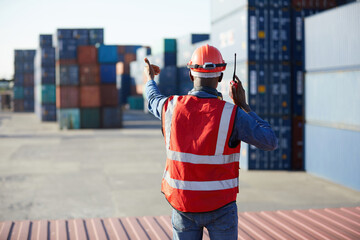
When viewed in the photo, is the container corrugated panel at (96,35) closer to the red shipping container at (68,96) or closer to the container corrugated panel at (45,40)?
the red shipping container at (68,96)

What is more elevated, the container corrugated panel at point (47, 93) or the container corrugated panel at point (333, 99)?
the container corrugated panel at point (47, 93)

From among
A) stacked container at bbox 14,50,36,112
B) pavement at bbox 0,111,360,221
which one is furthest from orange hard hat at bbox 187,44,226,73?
stacked container at bbox 14,50,36,112

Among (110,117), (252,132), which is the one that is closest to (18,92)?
(110,117)

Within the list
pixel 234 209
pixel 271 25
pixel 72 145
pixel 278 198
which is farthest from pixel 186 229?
pixel 72 145

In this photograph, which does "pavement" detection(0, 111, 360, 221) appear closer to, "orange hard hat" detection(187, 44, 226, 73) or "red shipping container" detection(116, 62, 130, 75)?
"orange hard hat" detection(187, 44, 226, 73)

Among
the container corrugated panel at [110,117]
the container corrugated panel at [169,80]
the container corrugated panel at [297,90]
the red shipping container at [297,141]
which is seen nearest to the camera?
the container corrugated panel at [297,90]

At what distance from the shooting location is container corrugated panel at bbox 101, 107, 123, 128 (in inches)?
1057

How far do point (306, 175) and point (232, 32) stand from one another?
4.75m

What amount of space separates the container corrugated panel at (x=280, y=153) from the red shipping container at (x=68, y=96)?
16222 mm

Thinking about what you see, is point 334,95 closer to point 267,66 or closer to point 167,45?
point 267,66

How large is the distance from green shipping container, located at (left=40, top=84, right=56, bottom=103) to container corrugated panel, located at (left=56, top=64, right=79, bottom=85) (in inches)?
309

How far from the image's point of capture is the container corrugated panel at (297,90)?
12.7 m

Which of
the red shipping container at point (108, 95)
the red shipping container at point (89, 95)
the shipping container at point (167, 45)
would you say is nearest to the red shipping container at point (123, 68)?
the shipping container at point (167, 45)

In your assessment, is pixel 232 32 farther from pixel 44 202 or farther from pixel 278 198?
pixel 44 202
